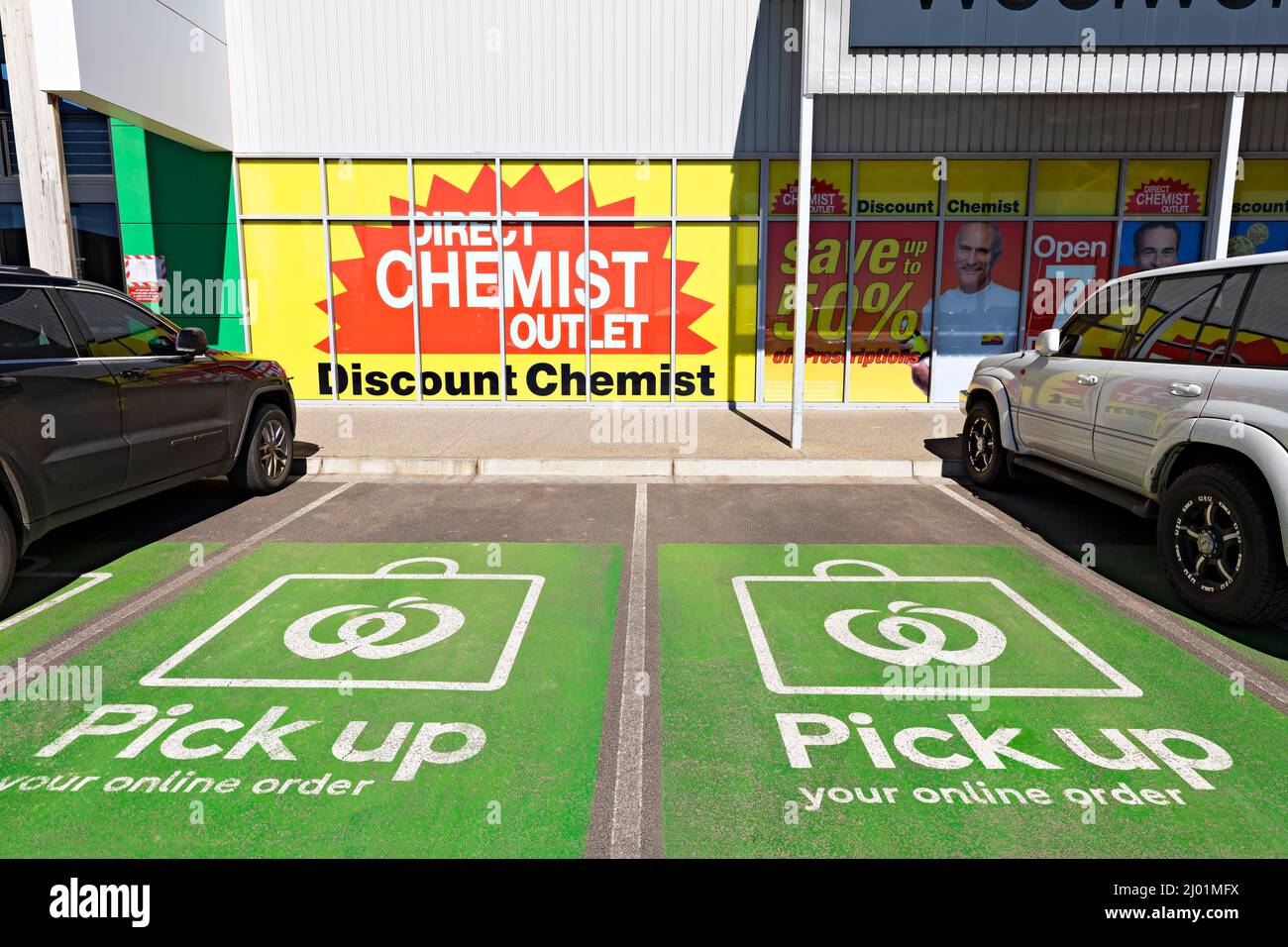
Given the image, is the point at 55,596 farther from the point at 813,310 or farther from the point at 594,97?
the point at 813,310

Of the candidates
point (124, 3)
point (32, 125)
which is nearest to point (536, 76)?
point (124, 3)

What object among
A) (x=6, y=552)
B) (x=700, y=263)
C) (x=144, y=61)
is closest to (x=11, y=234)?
(x=144, y=61)

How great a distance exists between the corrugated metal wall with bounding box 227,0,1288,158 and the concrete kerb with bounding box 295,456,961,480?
18.7 ft

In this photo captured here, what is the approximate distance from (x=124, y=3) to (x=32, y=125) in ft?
6.83

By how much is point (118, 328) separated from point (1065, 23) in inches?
400

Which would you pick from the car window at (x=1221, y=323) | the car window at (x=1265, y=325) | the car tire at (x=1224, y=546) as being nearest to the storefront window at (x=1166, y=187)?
the car window at (x=1221, y=323)

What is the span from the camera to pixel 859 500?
810 centimetres

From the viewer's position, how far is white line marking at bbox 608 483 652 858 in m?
2.98

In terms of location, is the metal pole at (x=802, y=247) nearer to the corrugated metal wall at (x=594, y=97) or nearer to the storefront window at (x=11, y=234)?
the corrugated metal wall at (x=594, y=97)

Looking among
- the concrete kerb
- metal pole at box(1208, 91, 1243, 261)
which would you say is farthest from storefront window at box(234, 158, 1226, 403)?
the concrete kerb

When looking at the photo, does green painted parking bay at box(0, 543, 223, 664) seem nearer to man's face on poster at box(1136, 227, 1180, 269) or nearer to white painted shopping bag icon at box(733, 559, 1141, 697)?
white painted shopping bag icon at box(733, 559, 1141, 697)

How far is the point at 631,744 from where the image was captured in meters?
3.64
